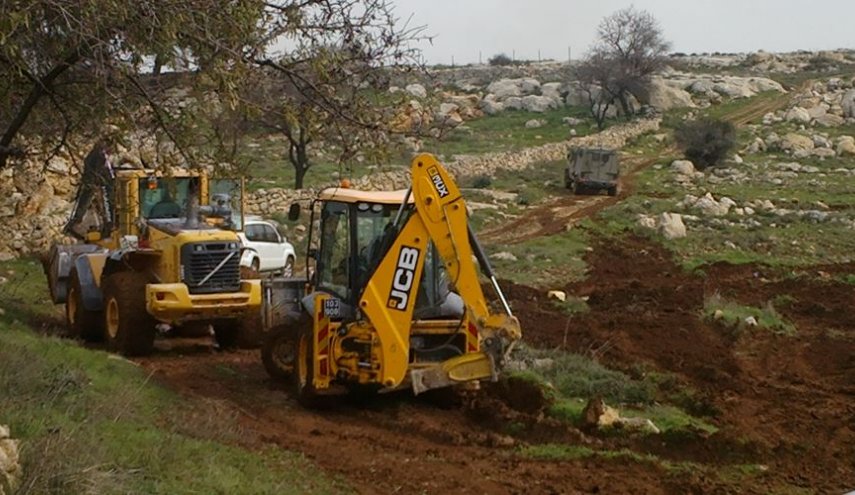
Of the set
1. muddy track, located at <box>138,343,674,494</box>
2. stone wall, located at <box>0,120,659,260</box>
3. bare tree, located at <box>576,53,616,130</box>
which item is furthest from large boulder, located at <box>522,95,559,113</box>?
muddy track, located at <box>138,343,674,494</box>

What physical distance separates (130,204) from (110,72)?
22.6 feet

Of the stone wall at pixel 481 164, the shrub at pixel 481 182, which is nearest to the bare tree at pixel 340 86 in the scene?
the stone wall at pixel 481 164

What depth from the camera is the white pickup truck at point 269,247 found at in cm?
2453

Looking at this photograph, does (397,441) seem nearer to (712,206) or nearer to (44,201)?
(44,201)

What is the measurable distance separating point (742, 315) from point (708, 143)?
29946 millimetres

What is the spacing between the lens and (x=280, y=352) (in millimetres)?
13602

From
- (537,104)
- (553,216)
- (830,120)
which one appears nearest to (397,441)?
(553,216)

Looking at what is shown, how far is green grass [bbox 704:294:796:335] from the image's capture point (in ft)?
60.8

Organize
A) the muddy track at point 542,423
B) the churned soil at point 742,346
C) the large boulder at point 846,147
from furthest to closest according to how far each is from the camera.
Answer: the large boulder at point 846,147 → the churned soil at point 742,346 → the muddy track at point 542,423

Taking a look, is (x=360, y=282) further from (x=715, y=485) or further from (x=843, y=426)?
(x=843, y=426)

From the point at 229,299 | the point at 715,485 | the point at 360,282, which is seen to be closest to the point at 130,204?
the point at 229,299

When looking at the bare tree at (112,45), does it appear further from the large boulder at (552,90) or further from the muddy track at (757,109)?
the large boulder at (552,90)

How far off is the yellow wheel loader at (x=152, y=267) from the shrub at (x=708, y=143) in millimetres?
34460

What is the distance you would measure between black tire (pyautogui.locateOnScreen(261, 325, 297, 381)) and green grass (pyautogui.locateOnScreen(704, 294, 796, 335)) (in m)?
7.90
